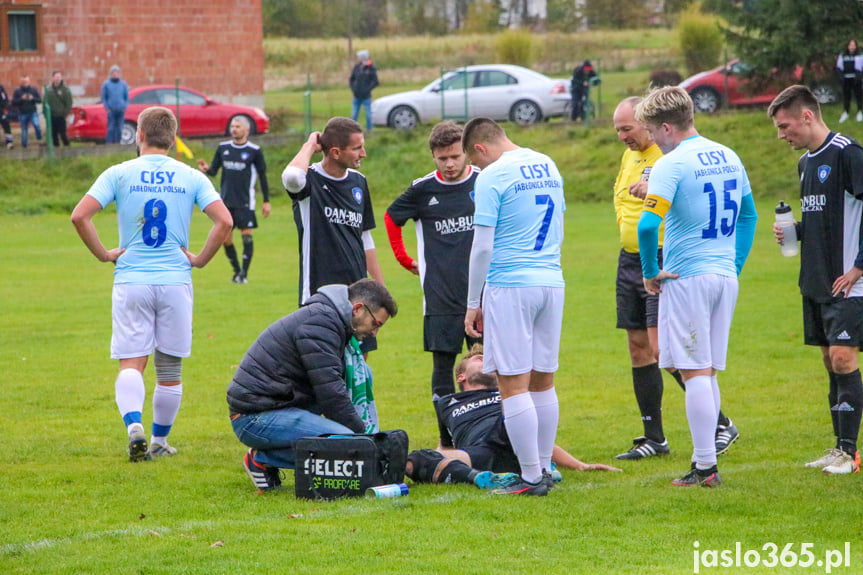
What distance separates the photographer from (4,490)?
667 cm

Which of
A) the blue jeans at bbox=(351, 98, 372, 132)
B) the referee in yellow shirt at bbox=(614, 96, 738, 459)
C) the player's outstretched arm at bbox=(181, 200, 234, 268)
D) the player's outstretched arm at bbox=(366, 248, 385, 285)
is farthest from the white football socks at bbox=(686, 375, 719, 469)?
the blue jeans at bbox=(351, 98, 372, 132)

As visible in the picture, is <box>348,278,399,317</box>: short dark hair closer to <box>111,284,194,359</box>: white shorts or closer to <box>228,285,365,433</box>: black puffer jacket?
<box>228,285,365,433</box>: black puffer jacket

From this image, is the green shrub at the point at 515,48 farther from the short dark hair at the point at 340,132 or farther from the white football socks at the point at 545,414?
the white football socks at the point at 545,414

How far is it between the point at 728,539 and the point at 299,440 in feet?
8.03

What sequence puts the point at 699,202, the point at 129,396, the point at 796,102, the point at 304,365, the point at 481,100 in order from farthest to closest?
1. the point at 481,100
2. the point at 129,396
3. the point at 796,102
4. the point at 304,365
5. the point at 699,202

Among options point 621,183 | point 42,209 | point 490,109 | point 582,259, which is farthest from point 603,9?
point 621,183

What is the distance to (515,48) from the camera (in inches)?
1775

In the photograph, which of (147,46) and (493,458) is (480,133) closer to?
(493,458)

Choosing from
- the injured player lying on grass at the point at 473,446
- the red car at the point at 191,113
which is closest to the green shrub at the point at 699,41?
the red car at the point at 191,113

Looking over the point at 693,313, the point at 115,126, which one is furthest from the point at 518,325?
the point at 115,126

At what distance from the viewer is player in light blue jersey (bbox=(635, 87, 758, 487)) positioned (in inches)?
248

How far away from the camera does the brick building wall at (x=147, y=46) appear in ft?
122

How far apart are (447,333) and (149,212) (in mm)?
2280

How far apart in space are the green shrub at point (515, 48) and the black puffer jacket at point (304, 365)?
39541 millimetres
